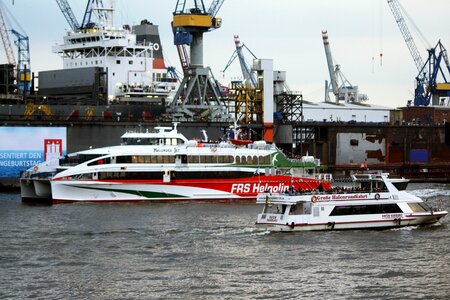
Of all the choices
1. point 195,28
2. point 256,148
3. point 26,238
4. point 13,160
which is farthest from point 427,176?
point 26,238

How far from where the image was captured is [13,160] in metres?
89.2

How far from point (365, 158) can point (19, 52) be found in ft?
164

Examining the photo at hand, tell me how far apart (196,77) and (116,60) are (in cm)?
1211

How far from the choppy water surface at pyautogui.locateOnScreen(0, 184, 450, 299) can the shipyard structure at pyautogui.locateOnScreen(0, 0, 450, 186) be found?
38455 millimetres

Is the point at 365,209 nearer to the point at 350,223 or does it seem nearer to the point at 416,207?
the point at 350,223

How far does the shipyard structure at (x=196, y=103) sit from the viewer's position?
104m

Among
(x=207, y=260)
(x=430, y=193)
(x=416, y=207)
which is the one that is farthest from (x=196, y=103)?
(x=207, y=260)

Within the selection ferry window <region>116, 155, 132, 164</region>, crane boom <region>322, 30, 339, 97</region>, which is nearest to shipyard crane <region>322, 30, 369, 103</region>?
crane boom <region>322, 30, 339, 97</region>

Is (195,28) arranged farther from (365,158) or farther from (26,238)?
(26,238)

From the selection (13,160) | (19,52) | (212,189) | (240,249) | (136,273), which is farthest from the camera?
(19,52)

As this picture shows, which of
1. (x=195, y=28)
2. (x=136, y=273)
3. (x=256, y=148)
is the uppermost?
(x=195, y=28)

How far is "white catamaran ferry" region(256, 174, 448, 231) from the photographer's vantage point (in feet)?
181

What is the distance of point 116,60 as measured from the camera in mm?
114375

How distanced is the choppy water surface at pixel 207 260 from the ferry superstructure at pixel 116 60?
50277 mm
